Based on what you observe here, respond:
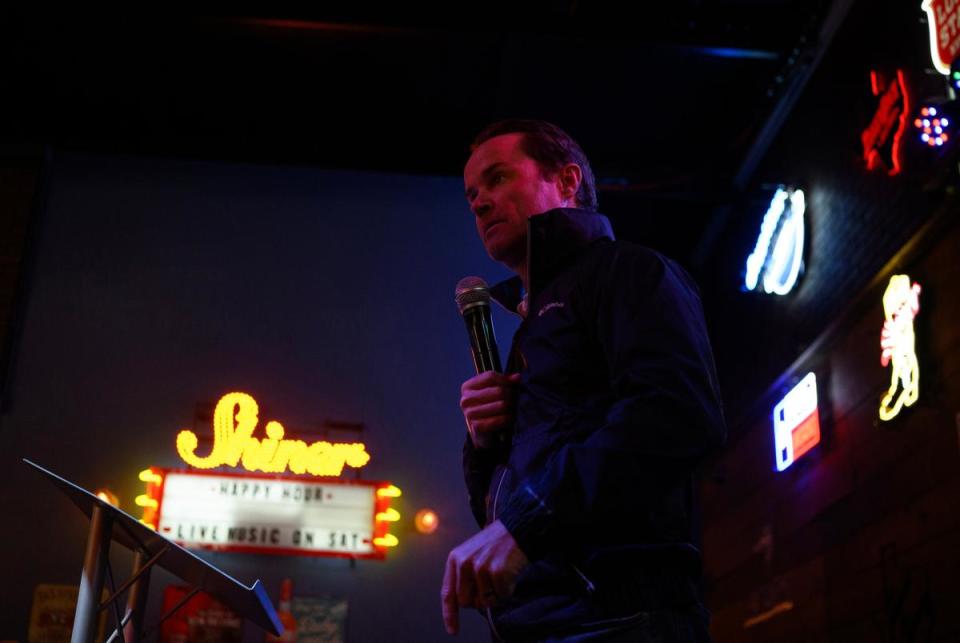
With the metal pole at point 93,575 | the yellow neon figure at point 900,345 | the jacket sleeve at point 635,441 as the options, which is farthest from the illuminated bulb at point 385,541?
the jacket sleeve at point 635,441

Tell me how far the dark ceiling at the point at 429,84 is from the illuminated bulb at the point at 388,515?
111 inches

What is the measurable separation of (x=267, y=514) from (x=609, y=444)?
18.6 ft

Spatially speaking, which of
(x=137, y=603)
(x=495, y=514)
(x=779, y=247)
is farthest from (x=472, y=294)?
(x=779, y=247)

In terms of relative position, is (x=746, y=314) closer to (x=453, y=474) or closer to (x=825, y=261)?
(x=825, y=261)

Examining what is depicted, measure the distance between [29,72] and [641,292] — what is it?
6.80 metres

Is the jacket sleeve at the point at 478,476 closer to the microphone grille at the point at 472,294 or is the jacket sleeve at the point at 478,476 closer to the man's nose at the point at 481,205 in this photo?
the microphone grille at the point at 472,294

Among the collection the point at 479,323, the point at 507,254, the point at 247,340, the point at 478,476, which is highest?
the point at 247,340

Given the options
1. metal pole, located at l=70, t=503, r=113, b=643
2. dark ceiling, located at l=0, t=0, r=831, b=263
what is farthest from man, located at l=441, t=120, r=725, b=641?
dark ceiling, located at l=0, t=0, r=831, b=263

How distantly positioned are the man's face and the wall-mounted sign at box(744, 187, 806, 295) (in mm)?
4441

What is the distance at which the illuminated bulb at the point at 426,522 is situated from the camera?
664 centimetres

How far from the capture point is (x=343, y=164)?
25.4ft

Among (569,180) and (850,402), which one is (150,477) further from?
(569,180)

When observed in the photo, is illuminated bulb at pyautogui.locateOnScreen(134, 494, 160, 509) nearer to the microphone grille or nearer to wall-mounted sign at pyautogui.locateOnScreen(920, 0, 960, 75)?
the microphone grille

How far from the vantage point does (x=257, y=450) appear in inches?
261
